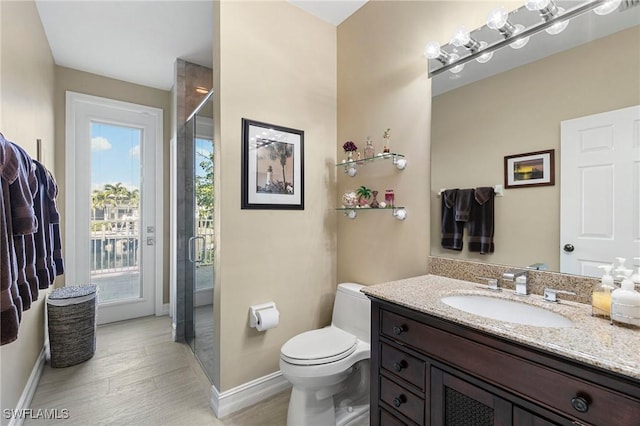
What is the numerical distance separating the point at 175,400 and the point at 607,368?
2282 mm

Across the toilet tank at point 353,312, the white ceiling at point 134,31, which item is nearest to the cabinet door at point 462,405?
the toilet tank at point 353,312

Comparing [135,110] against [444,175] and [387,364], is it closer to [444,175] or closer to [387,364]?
[444,175]

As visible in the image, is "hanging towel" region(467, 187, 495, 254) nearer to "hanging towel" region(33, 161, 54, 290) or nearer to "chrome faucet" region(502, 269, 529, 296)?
"chrome faucet" region(502, 269, 529, 296)

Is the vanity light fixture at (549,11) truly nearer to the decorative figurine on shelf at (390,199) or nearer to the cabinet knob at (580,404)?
the decorative figurine on shelf at (390,199)

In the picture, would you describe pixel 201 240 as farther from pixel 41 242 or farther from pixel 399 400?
pixel 399 400

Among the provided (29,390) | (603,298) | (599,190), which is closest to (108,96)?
(29,390)

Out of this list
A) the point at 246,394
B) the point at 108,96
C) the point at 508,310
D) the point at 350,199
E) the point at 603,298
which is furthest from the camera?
the point at 108,96

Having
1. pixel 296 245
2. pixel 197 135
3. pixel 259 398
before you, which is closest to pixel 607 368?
pixel 296 245

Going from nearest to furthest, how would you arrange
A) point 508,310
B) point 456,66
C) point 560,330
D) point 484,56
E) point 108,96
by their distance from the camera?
point 560,330 → point 508,310 → point 484,56 → point 456,66 → point 108,96

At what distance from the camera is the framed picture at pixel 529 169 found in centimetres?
128

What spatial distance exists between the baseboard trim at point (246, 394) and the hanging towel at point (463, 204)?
1.63m

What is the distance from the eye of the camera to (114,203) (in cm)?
340

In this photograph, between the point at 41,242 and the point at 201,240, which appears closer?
the point at 41,242

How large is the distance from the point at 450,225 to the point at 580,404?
98 centimetres
